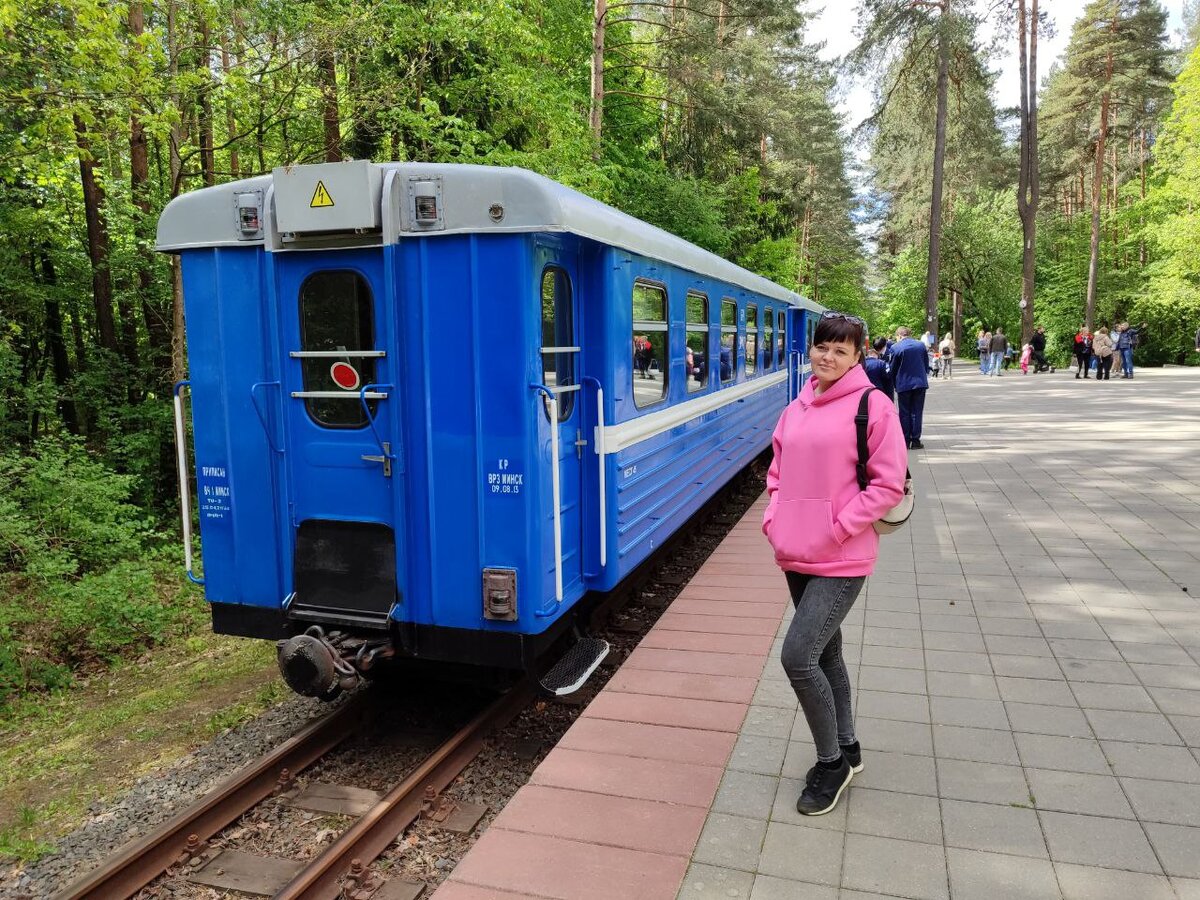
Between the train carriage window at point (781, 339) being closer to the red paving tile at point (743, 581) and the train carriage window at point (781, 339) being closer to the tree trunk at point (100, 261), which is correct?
the red paving tile at point (743, 581)

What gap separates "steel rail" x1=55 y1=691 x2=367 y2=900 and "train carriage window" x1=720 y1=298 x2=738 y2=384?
517 centimetres

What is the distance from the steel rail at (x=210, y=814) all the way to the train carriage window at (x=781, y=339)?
9.20 meters

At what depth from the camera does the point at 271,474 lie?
4578 millimetres

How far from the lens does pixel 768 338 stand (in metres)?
11.8

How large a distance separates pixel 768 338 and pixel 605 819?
9179 millimetres

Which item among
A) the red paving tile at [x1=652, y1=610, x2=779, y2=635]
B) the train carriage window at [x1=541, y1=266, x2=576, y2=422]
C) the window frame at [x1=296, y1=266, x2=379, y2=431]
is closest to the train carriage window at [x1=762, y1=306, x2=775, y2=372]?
the red paving tile at [x1=652, y1=610, x2=779, y2=635]

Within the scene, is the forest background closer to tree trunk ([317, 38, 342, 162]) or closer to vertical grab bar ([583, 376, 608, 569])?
tree trunk ([317, 38, 342, 162])

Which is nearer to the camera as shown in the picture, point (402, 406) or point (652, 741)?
point (652, 741)

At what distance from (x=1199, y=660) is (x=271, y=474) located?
16.9 ft

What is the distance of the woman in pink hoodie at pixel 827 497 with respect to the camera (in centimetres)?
306

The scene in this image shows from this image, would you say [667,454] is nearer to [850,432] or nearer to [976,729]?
[976,729]

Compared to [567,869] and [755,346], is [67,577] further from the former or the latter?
[755,346]

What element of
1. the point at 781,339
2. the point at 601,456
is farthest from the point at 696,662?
the point at 781,339

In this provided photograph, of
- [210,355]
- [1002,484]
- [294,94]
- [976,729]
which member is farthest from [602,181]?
[976,729]
